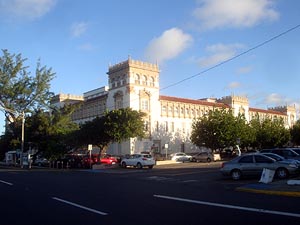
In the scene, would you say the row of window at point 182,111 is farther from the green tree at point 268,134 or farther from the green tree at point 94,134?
the green tree at point 94,134

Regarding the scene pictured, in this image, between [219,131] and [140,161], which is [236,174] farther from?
[219,131]

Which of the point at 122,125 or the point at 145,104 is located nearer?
the point at 122,125

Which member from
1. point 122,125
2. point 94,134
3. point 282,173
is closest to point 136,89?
point 122,125

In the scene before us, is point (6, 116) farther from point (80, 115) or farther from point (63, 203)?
point (63, 203)

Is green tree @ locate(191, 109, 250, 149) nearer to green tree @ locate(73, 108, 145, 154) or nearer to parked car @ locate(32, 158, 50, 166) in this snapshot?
green tree @ locate(73, 108, 145, 154)

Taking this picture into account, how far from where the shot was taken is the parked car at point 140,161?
42.2 metres

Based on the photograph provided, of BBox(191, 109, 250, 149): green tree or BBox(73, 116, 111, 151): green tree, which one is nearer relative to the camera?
BBox(73, 116, 111, 151): green tree

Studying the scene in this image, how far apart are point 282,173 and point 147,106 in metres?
49.0

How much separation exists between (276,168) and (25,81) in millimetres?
55376

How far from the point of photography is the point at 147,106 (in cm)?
6988

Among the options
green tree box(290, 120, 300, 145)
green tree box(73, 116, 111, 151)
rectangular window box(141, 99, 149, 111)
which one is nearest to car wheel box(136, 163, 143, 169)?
green tree box(73, 116, 111, 151)

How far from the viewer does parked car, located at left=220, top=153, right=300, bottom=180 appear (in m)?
21.6

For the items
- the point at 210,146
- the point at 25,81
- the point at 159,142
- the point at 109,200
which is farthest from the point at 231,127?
the point at 109,200

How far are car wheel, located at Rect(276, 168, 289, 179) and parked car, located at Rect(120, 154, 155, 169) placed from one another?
21546mm
